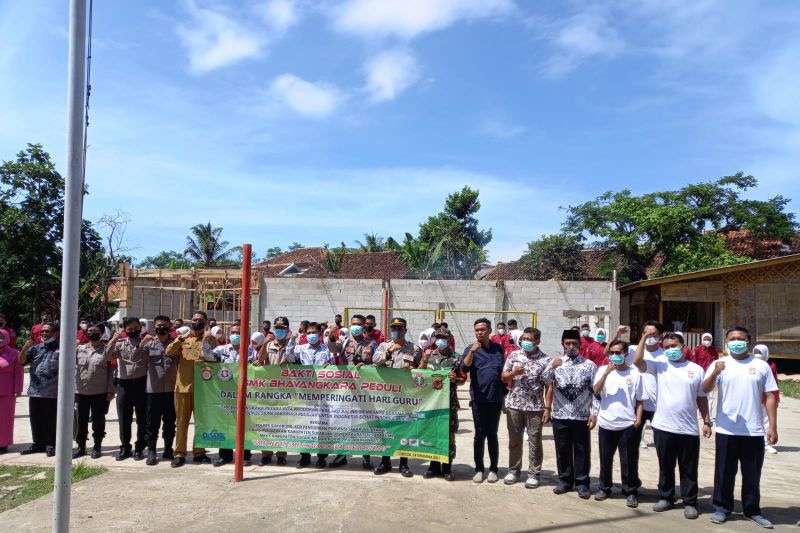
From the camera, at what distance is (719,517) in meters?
5.46

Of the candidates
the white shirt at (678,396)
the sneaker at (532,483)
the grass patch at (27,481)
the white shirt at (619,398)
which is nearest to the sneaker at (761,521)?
Answer: the white shirt at (678,396)

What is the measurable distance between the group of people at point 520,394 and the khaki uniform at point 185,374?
1cm

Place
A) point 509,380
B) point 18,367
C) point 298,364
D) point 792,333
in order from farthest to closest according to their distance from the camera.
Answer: point 792,333, point 18,367, point 298,364, point 509,380

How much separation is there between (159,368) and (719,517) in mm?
6398

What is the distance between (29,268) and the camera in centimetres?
2191

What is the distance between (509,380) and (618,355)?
1186 mm

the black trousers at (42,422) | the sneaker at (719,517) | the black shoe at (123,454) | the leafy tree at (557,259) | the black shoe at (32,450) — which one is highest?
the leafy tree at (557,259)

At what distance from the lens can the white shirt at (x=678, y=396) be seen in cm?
575

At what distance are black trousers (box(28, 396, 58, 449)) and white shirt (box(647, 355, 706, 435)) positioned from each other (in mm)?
7475

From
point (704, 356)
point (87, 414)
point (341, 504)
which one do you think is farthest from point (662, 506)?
point (87, 414)

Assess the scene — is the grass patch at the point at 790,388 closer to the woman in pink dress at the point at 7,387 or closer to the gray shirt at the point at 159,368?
the gray shirt at the point at 159,368

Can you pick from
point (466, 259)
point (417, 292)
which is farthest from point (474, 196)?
point (417, 292)

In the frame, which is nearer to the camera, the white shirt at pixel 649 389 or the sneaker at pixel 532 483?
the white shirt at pixel 649 389

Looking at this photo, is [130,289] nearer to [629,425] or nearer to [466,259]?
[466,259]
